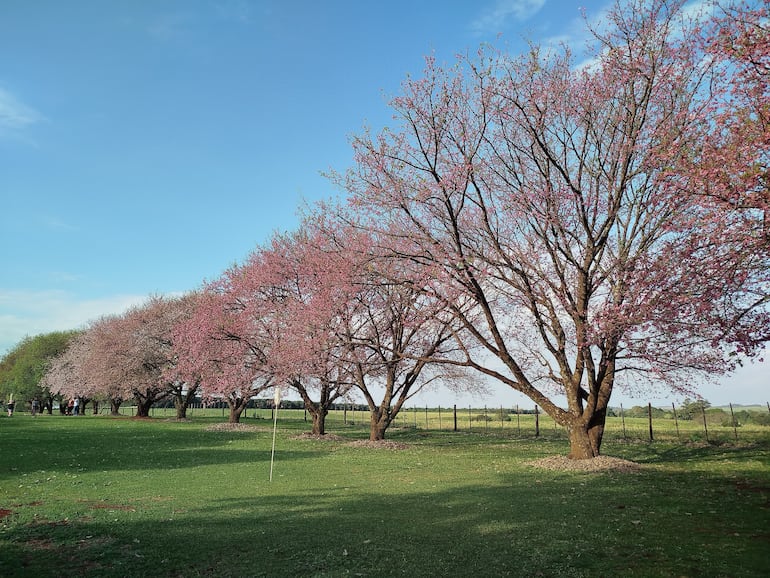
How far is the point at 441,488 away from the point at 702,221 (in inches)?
309

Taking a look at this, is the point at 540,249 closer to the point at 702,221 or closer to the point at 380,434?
the point at 702,221

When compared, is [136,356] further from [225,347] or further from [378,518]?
[378,518]

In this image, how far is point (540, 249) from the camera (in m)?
17.9

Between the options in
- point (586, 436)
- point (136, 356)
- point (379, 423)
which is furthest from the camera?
point (136, 356)

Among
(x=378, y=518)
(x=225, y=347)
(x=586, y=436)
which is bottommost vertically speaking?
(x=378, y=518)

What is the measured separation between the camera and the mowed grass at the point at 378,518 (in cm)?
666

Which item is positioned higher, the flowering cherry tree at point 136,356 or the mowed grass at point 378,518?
the flowering cherry tree at point 136,356

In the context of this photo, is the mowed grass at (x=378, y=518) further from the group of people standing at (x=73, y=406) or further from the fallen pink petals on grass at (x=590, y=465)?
the group of people standing at (x=73, y=406)

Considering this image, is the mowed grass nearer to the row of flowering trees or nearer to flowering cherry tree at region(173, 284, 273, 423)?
the row of flowering trees

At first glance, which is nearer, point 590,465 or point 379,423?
point 590,465

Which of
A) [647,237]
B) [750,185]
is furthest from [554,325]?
[750,185]

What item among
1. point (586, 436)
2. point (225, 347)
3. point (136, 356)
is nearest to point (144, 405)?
point (136, 356)

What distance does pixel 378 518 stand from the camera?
9.34 metres

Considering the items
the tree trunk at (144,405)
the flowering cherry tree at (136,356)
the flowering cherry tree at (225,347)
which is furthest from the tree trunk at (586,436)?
the tree trunk at (144,405)
